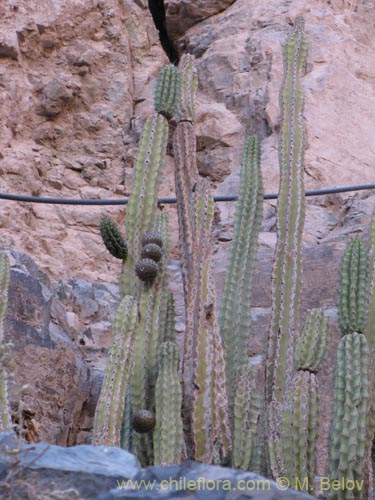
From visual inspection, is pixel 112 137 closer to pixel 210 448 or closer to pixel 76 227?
pixel 76 227

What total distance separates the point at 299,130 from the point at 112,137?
203 inches

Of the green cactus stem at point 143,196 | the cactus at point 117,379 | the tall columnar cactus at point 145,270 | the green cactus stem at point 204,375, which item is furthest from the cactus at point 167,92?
the cactus at point 117,379

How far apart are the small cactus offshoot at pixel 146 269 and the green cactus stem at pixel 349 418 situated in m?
1.06

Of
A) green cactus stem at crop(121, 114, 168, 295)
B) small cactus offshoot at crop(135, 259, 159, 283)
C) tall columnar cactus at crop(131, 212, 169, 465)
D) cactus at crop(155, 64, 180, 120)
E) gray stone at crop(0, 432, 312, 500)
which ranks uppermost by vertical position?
cactus at crop(155, 64, 180, 120)

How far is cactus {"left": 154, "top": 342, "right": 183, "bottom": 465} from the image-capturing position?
14.2 feet

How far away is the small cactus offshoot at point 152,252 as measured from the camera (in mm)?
4812

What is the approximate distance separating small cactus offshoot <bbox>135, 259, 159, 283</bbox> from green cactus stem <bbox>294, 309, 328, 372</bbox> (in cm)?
83

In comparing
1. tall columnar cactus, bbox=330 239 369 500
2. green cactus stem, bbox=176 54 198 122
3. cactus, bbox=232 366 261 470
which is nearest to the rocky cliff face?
green cactus stem, bbox=176 54 198 122

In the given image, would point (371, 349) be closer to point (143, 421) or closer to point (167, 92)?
point (143, 421)

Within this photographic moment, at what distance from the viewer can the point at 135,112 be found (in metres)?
10.6

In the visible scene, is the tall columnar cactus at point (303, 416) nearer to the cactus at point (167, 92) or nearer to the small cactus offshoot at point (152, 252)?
the small cactus offshoot at point (152, 252)

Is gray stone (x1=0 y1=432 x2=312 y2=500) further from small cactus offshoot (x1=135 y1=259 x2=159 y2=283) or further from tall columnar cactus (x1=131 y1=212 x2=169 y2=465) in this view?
small cactus offshoot (x1=135 y1=259 x2=159 y2=283)

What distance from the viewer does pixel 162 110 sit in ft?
17.2

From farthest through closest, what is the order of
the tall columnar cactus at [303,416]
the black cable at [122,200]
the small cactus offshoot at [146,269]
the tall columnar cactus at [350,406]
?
1. the black cable at [122,200]
2. the small cactus offshoot at [146,269]
3. the tall columnar cactus at [303,416]
4. the tall columnar cactus at [350,406]
